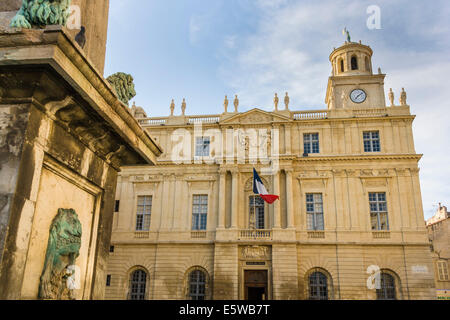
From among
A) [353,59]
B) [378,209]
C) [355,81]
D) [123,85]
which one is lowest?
[123,85]

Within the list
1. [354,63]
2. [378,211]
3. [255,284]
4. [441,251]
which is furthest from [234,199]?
[441,251]

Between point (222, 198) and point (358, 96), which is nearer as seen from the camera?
point (222, 198)

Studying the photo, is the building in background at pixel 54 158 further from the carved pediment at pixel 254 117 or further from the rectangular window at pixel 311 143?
the rectangular window at pixel 311 143

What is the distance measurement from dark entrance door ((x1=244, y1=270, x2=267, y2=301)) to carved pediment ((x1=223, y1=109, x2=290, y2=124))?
9.87 meters

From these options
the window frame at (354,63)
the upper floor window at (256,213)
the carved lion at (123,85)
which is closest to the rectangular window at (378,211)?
the upper floor window at (256,213)

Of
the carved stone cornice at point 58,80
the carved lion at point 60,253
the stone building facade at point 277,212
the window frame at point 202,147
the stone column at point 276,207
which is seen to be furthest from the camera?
the window frame at point 202,147

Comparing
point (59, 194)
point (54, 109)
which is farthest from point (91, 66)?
point (59, 194)

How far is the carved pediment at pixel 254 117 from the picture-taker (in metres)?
27.4

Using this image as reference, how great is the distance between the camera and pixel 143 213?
2698 centimetres

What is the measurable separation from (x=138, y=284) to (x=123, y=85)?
22152mm

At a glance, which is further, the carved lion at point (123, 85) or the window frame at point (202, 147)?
the window frame at point (202, 147)

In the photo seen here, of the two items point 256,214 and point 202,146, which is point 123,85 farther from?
point 202,146

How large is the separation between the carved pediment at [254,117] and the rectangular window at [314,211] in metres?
5.75
